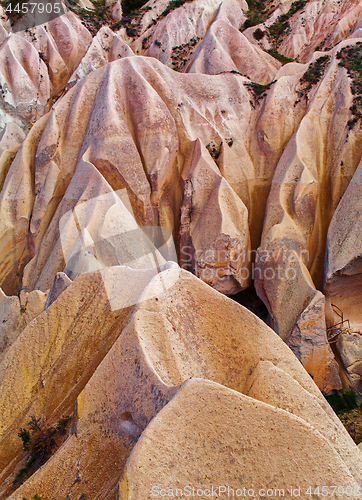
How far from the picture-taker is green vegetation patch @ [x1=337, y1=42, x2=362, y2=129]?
42.0 feet

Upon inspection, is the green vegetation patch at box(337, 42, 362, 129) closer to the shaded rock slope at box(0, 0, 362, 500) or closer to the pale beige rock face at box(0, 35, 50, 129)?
the shaded rock slope at box(0, 0, 362, 500)

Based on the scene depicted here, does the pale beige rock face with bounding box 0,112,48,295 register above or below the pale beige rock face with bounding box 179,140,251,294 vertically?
above

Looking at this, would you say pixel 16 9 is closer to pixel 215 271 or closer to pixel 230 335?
pixel 215 271

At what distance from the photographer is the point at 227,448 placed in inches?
151

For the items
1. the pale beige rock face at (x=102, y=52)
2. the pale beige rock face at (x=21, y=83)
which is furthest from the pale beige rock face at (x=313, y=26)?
the pale beige rock face at (x=21, y=83)

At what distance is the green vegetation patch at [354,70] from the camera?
42.0 feet

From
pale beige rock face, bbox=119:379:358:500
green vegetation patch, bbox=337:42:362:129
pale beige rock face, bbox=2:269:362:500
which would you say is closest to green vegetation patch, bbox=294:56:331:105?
green vegetation patch, bbox=337:42:362:129

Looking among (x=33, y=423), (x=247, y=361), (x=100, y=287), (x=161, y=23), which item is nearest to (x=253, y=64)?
(x=161, y=23)

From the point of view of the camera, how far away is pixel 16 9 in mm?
22172

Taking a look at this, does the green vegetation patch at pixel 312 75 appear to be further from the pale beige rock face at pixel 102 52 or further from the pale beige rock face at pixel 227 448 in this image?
the pale beige rock face at pixel 227 448

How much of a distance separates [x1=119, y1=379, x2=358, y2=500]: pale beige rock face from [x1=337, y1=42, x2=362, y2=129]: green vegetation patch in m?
11.6

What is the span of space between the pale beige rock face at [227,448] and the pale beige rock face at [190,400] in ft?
0.03

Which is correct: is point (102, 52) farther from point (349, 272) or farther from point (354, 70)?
point (349, 272)

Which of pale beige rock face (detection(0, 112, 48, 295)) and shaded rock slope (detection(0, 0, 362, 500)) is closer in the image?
shaded rock slope (detection(0, 0, 362, 500))
